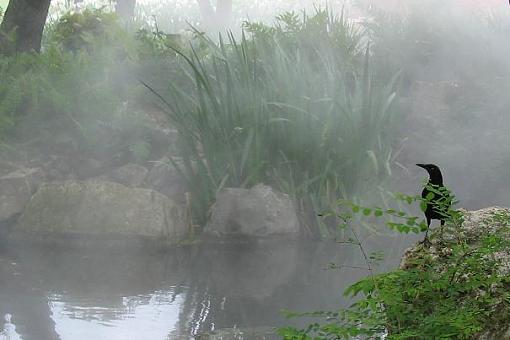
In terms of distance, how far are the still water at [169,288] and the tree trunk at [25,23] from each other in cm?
400

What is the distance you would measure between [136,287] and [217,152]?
2353 mm

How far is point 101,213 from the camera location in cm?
793

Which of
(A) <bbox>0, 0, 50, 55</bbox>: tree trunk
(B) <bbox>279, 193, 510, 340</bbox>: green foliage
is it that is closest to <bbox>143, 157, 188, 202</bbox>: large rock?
(A) <bbox>0, 0, 50, 55</bbox>: tree trunk

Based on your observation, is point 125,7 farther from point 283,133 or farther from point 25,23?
point 283,133

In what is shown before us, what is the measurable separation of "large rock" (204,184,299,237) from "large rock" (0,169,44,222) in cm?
166

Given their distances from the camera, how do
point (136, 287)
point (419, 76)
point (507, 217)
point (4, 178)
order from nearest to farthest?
point (507, 217) → point (136, 287) → point (4, 178) → point (419, 76)

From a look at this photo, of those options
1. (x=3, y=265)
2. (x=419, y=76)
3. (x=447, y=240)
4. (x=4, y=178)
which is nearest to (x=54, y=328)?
(x=3, y=265)

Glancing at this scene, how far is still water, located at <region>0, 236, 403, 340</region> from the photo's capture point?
5.46 metres

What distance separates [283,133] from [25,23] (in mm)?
3935

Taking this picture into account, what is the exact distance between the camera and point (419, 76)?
12.2 metres

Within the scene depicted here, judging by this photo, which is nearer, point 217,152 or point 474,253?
point 474,253

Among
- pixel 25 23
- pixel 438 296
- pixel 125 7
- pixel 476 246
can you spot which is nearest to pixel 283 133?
pixel 25 23

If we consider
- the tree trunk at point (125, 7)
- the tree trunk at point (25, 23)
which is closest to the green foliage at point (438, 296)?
the tree trunk at point (25, 23)

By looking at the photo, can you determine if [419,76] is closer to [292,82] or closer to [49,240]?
[292,82]
